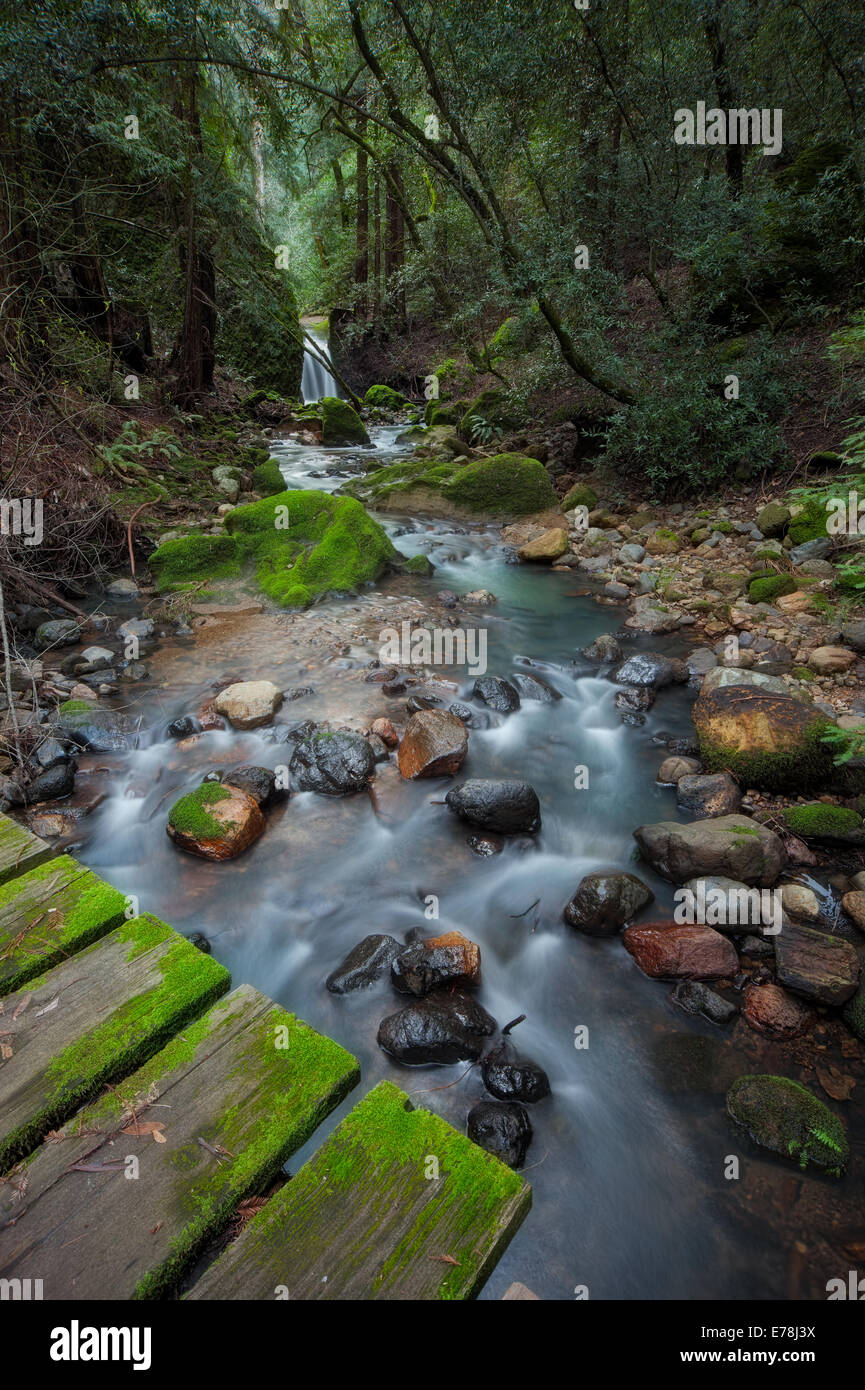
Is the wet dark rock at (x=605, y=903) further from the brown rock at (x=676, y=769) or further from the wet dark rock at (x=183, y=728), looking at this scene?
the wet dark rock at (x=183, y=728)

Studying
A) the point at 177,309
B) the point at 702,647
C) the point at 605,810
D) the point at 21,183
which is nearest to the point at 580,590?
the point at 702,647

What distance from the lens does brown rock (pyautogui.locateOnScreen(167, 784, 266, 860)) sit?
4176 millimetres

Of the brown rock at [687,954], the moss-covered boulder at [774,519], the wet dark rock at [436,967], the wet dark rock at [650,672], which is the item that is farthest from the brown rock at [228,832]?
the moss-covered boulder at [774,519]

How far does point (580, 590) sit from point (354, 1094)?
7.18 meters

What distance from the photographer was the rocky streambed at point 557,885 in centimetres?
264

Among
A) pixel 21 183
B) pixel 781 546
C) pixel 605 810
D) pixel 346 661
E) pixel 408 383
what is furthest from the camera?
pixel 408 383

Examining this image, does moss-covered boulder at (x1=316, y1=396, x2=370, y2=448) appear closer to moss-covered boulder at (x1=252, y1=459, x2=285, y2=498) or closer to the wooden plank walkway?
moss-covered boulder at (x1=252, y1=459, x2=285, y2=498)

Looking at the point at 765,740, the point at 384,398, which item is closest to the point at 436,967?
the point at 765,740

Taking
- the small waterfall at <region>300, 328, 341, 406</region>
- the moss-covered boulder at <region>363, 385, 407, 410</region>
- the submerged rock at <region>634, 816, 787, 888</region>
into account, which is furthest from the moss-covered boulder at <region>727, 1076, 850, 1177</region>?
the moss-covered boulder at <region>363, 385, 407, 410</region>

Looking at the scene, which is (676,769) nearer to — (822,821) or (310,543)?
(822,821)

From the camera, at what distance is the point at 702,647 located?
23.0 feet

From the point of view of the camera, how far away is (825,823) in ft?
13.4

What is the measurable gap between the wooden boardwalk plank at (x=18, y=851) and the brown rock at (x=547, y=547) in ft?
26.3
